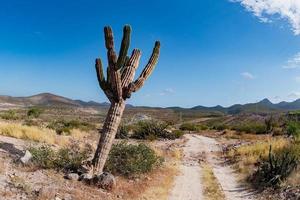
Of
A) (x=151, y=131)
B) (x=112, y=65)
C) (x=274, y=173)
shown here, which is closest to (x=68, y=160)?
(x=112, y=65)

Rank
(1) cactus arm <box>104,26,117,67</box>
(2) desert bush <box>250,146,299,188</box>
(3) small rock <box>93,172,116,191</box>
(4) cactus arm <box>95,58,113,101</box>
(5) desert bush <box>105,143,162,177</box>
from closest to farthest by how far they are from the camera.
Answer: (3) small rock <box>93,172,116,191</box> → (1) cactus arm <box>104,26,117,67</box> → (2) desert bush <box>250,146,299,188</box> → (4) cactus arm <box>95,58,113,101</box> → (5) desert bush <box>105,143,162,177</box>

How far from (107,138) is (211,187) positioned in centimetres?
346

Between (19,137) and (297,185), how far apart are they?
1165 cm

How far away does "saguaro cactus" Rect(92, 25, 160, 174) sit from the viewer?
10.9 m

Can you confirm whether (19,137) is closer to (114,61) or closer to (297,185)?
(114,61)

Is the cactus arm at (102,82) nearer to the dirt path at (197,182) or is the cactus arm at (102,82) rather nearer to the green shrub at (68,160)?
the green shrub at (68,160)

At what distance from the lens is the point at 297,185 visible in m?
10.7

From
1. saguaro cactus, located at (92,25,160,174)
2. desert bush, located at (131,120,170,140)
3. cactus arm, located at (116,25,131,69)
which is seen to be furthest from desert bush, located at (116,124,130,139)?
cactus arm, located at (116,25,131,69)

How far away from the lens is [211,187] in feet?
38.6

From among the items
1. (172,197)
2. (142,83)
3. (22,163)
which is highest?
(142,83)

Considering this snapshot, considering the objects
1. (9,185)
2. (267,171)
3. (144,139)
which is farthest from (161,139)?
(9,185)

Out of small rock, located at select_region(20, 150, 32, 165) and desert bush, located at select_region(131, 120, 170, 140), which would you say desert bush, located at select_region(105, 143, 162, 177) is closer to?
small rock, located at select_region(20, 150, 32, 165)

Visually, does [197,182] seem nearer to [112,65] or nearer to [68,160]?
[68,160]

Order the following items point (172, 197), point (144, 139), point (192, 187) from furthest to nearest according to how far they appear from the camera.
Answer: point (144, 139), point (192, 187), point (172, 197)
